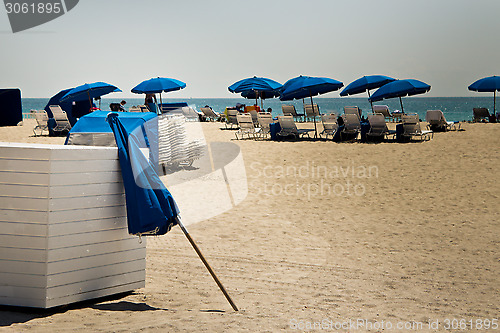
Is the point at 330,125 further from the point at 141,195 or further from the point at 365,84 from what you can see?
the point at 141,195

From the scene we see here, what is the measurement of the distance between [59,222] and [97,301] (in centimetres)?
82

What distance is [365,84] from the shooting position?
17.8 m

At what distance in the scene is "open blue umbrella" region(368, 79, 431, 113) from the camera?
1731 cm

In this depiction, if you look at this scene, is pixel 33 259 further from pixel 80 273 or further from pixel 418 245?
pixel 418 245

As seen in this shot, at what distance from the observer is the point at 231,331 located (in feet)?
11.7

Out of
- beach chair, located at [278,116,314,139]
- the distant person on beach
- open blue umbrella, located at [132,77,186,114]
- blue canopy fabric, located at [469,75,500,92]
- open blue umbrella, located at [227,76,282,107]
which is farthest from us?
blue canopy fabric, located at [469,75,500,92]

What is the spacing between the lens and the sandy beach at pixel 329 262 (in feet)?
12.5

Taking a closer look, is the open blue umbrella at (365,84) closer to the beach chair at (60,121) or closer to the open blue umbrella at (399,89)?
the open blue umbrella at (399,89)

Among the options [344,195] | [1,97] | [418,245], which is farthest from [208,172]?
[1,97]

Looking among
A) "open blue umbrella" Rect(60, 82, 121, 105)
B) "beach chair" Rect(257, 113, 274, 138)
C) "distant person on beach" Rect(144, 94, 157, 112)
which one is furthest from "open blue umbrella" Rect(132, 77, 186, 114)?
"beach chair" Rect(257, 113, 274, 138)

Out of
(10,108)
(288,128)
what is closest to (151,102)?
(288,128)
